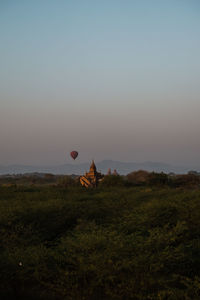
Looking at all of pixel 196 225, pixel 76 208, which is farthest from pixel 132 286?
pixel 76 208

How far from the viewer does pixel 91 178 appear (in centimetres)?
5262

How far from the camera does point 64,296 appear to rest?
11953 mm

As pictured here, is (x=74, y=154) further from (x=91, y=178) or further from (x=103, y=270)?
(x=103, y=270)

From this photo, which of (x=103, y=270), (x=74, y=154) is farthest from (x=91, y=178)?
(x=103, y=270)

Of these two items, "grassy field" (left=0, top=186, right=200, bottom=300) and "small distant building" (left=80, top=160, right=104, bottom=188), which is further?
"small distant building" (left=80, top=160, right=104, bottom=188)

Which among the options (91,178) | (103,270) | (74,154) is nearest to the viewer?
(103,270)

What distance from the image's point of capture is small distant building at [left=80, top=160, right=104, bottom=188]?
170 ft

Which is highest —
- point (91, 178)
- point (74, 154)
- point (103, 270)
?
point (74, 154)

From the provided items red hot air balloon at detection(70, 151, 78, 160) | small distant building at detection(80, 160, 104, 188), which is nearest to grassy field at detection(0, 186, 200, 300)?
small distant building at detection(80, 160, 104, 188)

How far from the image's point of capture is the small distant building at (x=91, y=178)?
5184 cm

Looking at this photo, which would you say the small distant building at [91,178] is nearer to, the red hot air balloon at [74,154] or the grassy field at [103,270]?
the red hot air balloon at [74,154]

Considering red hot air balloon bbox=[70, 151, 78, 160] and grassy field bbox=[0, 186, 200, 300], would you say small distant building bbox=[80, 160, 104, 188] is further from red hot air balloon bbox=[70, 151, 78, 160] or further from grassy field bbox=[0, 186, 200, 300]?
grassy field bbox=[0, 186, 200, 300]

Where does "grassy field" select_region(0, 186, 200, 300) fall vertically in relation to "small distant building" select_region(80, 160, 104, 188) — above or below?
below

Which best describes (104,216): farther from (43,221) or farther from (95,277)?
(95,277)
